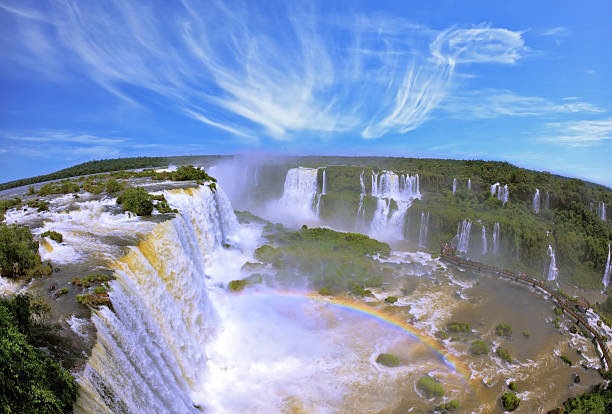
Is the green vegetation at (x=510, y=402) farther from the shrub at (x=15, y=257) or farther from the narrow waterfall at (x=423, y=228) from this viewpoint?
the narrow waterfall at (x=423, y=228)

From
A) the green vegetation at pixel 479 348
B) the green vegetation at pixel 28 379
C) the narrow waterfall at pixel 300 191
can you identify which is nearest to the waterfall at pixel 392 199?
the narrow waterfall at pixel 300 191

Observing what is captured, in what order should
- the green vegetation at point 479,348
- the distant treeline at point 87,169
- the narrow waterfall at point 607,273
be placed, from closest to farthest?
the green vegetation at point 479,348 → the narrow waterfall at point 607,273 → the distant treeline at point 87,169

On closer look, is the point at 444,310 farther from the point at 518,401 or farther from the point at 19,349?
the point at 19,349


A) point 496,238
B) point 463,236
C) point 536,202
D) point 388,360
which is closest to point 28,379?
point 388,360

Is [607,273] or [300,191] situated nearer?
[607,273]

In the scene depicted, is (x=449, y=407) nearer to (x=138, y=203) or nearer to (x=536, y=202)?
(x=138, y=203)

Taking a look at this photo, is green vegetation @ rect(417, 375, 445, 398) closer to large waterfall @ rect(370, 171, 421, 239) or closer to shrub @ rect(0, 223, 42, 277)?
shrub @ rect(0, 223, 42, 277)
